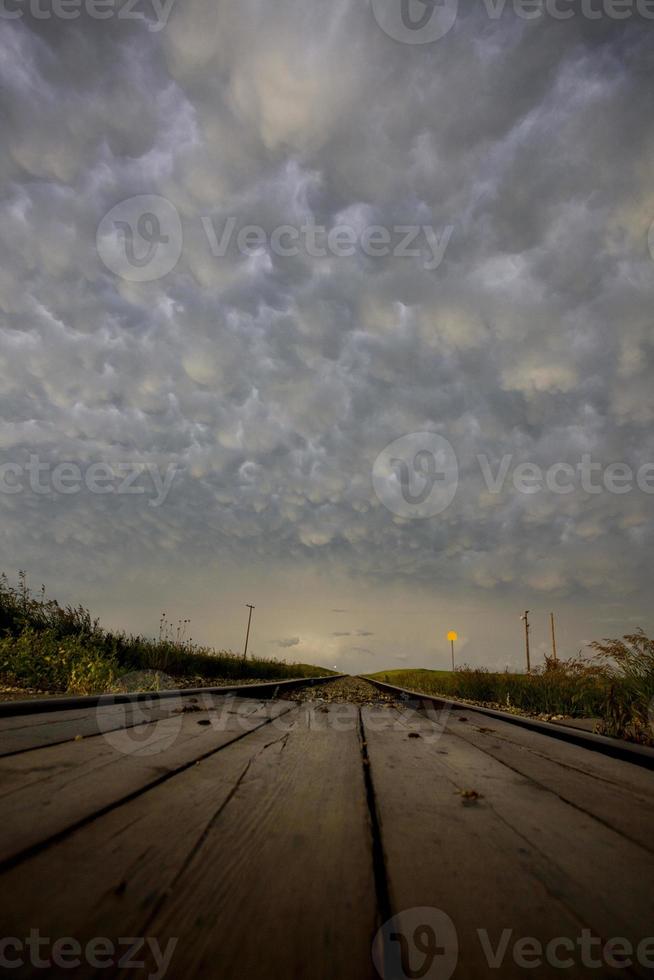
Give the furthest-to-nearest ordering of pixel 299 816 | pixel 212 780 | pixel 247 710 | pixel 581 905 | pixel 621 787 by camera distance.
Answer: pixel 247 710 < pixel 621 787 < pixel 212 780 < pixel 299 816 < pixel 581 905

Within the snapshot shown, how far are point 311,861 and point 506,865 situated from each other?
1.46 ft

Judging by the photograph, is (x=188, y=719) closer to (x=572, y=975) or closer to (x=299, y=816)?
(x=299, y=816)

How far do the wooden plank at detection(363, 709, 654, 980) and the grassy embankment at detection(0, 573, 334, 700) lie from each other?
16.8ft

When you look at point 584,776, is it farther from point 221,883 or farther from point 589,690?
point 589,690

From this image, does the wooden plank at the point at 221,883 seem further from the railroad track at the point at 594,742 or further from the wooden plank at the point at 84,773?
the railroad track at the point at 594,742

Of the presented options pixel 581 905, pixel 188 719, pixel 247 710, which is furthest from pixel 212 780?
pixel 247 710

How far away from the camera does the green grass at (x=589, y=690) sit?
3.59 metres

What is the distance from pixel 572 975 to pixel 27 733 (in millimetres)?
2223

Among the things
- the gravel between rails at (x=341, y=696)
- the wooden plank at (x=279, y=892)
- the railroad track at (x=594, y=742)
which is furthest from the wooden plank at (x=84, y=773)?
the gravel between rails at (x=341, y=696)

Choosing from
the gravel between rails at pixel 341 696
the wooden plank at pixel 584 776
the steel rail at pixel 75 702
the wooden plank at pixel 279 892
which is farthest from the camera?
the gravel between rails at pixel 341 696

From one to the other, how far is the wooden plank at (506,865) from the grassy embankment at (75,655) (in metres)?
5.12

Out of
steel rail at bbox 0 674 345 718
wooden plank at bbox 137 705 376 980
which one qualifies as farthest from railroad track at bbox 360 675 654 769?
steel rail at bbox 0 674 345 718

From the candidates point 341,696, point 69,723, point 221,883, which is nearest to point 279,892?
point 221,883

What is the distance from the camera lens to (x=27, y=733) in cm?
207
